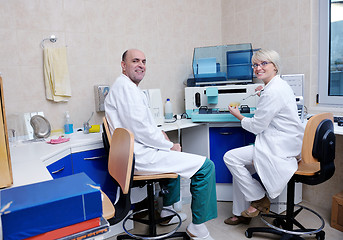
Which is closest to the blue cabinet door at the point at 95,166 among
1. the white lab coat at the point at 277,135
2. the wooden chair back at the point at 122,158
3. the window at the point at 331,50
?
the wooden chair back at the point at 122,158

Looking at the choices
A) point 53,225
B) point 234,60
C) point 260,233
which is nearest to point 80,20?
point 234,60

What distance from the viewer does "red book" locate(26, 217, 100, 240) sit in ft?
2.48

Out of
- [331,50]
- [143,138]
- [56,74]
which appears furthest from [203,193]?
[331,50]

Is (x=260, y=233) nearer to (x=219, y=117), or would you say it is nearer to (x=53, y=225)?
(x=219, y=117)

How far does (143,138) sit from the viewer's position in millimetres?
1880

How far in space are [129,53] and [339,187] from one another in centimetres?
212

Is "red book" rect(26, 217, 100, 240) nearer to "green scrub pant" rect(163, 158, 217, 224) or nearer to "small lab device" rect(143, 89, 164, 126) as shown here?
"green scrub pant" rect(163, 158, 217, 224)

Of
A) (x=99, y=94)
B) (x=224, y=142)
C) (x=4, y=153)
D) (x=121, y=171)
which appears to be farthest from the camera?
(x=224, y=142)

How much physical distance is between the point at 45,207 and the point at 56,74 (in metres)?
1.83

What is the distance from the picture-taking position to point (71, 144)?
1963 millimetres

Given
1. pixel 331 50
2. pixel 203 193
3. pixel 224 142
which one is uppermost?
pixel 331 50

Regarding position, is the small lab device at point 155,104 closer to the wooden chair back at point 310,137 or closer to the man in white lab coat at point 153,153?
the man in white lab coat at point 153,153

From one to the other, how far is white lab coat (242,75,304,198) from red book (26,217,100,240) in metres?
1.45

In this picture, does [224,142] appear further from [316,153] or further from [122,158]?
[122,158]
